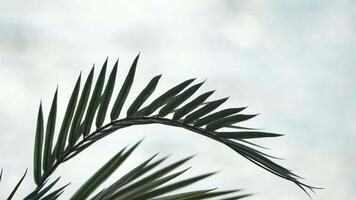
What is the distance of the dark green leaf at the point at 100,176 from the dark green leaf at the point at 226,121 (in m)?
0.60

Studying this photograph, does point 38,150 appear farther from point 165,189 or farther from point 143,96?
point 165,189

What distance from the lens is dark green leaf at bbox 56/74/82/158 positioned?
2.90m

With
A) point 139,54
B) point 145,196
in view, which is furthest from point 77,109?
point 145,196

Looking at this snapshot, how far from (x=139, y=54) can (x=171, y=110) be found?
0.30 m

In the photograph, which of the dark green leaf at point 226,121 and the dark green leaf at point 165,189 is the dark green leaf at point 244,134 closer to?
the dark green leaf at point 226,121

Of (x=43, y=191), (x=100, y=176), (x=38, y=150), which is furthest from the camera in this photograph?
(x=38, y=150)

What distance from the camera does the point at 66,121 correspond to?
2.93 m

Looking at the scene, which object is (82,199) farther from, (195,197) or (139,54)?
(139,54)

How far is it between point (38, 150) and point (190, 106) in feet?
2.31

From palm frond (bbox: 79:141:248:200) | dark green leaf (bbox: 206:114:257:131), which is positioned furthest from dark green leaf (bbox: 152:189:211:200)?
dark green leaf (bbox: 206:114:257:131)

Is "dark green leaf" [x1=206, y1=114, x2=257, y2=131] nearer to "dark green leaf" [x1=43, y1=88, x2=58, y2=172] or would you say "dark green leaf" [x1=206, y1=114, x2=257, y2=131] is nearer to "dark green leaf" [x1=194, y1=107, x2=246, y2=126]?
"dark green leaf" [x1=194, y1=107, x2=246, y2=126]

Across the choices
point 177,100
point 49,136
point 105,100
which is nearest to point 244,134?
point 177,100

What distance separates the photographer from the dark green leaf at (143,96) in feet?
9.70

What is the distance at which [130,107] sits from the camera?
2961mm
